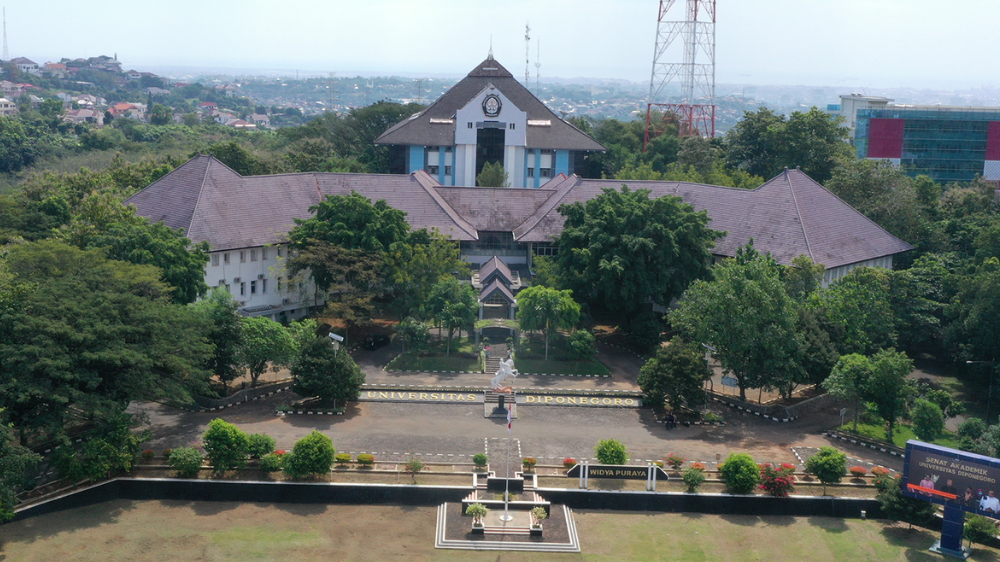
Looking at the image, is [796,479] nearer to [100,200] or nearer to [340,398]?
[340,398]

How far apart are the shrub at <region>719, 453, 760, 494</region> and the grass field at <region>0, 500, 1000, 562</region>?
1052 millimetres

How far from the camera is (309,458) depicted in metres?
33.5

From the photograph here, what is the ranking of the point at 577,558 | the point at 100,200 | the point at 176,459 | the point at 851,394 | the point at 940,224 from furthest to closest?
the point at 940,224 → the point at 100,200 → the point at 851,394 → the point at 176,459 → the point at 577,558

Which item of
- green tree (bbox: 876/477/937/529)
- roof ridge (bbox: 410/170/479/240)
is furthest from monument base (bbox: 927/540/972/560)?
roof ridge (bbox: 410/170/479/240)

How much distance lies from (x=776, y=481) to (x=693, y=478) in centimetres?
295

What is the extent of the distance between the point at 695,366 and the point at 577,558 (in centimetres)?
1236

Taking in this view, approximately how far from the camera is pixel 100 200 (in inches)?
1788

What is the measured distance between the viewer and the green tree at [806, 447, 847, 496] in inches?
1331

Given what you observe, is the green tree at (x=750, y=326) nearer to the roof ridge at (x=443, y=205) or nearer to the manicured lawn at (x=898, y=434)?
the manicured lawn at (x=898, y=434)

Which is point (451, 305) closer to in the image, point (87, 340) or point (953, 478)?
point (87, 340)

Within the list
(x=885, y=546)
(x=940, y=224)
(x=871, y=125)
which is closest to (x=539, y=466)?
(x=885, y=546)

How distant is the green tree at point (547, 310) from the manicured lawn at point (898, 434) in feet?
44.2

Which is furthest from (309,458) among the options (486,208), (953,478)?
(486,208)

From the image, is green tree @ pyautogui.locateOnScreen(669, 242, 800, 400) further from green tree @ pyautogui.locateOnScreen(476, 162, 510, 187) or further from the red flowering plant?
green tree @ pyautogui.locateOnScreen(476, 162, 510, 187)
